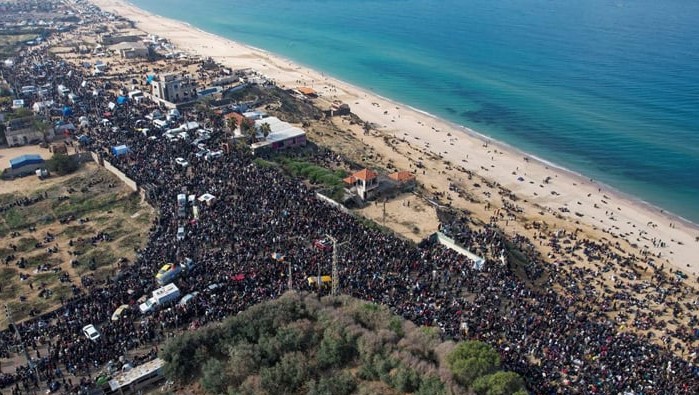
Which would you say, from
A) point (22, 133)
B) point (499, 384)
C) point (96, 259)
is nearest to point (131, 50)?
point (22, 133)

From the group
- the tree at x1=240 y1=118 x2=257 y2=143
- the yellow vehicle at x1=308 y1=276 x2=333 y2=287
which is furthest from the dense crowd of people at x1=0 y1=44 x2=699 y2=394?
the tree at x1=240 y1=118 x2=257 y2=143

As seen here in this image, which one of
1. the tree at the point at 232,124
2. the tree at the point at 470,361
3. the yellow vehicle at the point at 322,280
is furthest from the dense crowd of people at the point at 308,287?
the tree at the point at 232,124

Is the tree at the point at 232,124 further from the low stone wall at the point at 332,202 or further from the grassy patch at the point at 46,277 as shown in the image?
the grassy patch at the point at 46,277

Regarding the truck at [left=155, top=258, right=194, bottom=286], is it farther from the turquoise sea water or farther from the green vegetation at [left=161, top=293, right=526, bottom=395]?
the turquoise sea water

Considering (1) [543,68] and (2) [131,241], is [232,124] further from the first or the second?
(1) [543,68]

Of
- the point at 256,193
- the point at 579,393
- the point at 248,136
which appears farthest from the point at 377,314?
the point at 248,136

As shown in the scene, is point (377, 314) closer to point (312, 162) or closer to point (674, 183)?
point (312, 162)
